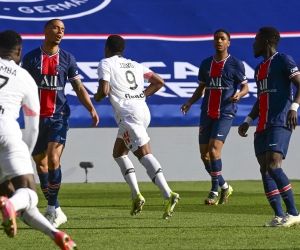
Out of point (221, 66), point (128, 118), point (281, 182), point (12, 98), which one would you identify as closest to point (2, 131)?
point (12, 98)

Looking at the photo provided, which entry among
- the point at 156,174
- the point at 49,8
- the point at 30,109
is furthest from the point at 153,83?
the point at 49,8

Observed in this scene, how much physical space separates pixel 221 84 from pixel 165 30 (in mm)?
6660

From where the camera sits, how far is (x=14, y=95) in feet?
19.2

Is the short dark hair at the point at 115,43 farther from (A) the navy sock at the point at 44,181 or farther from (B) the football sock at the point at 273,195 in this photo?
(B) the football sock at the point at 273,195

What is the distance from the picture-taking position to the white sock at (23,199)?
563 centimetres

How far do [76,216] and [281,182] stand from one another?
9.11 ft

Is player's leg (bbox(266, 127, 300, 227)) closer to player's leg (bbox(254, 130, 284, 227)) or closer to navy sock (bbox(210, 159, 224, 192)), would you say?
player's leg (bbox(254, 130, 284, 227))

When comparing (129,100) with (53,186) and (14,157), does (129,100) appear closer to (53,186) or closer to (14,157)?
(53,186)

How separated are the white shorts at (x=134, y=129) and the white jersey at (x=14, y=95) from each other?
12.3ft

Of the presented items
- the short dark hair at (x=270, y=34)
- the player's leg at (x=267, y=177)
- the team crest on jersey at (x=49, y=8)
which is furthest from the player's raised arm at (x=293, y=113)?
the team crest on jersey at (x=49, y=8)

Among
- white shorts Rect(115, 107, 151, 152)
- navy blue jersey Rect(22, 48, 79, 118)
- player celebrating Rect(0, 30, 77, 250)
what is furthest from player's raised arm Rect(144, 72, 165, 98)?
player celebrating Rect(0, 30, 77, 250)

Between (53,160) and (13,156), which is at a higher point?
(13,156)

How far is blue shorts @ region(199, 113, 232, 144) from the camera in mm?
11922

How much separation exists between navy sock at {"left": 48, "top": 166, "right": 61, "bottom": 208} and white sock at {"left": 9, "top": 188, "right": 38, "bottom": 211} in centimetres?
320
